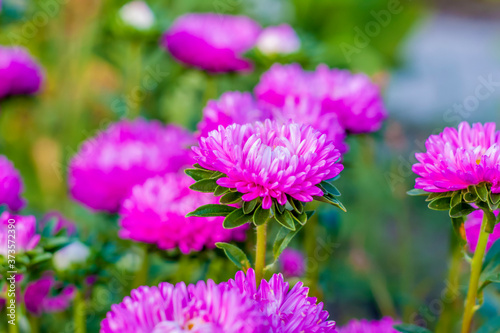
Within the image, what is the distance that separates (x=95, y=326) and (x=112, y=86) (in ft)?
5.15

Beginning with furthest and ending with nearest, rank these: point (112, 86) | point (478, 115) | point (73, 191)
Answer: point (478, 115) < point (112, 86) < point (73, 191)

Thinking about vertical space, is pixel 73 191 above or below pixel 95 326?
above

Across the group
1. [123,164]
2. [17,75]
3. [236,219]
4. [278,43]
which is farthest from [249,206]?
[17,75]

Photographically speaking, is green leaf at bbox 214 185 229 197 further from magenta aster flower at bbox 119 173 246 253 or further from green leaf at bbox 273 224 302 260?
magenta aster flower at bbox 119 173 246 253

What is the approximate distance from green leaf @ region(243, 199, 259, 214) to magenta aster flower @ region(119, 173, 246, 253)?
24cm

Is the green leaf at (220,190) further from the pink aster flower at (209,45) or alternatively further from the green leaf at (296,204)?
the pink aster flower at (209,45)

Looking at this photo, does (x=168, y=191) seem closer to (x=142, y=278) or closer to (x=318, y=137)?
(x=142, y=278)

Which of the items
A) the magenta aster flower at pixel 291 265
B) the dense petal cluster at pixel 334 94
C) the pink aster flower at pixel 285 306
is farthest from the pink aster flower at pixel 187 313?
the magenta aster flower at pixel 291 265

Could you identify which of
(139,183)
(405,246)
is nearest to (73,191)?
(139,183)

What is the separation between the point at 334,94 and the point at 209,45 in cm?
41

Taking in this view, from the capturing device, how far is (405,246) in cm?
154

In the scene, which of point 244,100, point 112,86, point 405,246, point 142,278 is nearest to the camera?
point 244,100

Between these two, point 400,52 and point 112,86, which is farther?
point 400,52

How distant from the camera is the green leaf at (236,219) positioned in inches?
23.6
